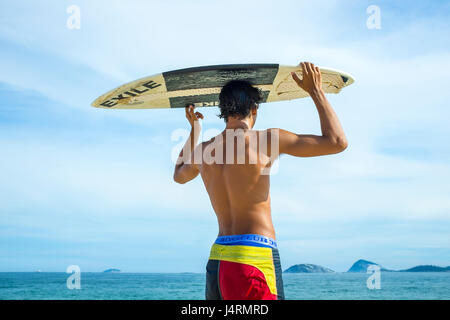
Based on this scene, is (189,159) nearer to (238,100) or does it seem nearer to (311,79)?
(238,100)

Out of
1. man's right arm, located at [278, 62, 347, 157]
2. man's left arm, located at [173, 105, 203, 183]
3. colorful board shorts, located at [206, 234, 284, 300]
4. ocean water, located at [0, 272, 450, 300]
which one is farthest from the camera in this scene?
ocean water, located at [0, 272, 450, 300]

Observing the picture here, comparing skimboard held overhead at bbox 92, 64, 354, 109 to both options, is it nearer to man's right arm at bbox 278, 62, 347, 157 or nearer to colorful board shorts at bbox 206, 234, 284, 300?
man's right arm at bbox 278, 62, 347, 157

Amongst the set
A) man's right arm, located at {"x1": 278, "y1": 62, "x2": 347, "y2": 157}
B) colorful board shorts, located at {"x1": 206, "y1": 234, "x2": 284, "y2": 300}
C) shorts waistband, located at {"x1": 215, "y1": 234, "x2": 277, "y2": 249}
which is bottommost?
colorful board shorts, located at {"x1": 206, "y1": 234, "x2": 284, "y2": 300}

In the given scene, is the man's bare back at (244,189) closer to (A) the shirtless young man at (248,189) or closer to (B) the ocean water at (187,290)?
(A) the shirtless young man at (248,189)

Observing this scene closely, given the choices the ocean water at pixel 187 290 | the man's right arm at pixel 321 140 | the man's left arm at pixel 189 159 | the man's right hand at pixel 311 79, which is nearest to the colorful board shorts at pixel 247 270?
the man's right arm at pixel 321 140

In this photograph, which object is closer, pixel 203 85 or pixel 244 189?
pixel 244 189

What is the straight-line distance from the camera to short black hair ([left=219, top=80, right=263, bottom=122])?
3.01 metres

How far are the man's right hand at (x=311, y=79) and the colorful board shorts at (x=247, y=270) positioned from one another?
0.97 m

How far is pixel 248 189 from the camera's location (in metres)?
2.79

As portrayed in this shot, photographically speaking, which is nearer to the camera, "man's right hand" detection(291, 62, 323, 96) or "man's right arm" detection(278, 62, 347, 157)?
"man's right arm" detection(278, 62, 347, 157)

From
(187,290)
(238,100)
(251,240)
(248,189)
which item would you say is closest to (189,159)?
(238,100)

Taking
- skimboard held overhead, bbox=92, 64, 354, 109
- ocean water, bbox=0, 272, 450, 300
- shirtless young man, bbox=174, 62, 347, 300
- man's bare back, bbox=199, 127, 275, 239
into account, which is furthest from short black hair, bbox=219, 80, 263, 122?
A: ocean water, bbox=0, 272, 450, 300

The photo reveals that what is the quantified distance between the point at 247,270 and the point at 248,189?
464 millimetres

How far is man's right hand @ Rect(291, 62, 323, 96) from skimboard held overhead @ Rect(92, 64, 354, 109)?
297 mm
